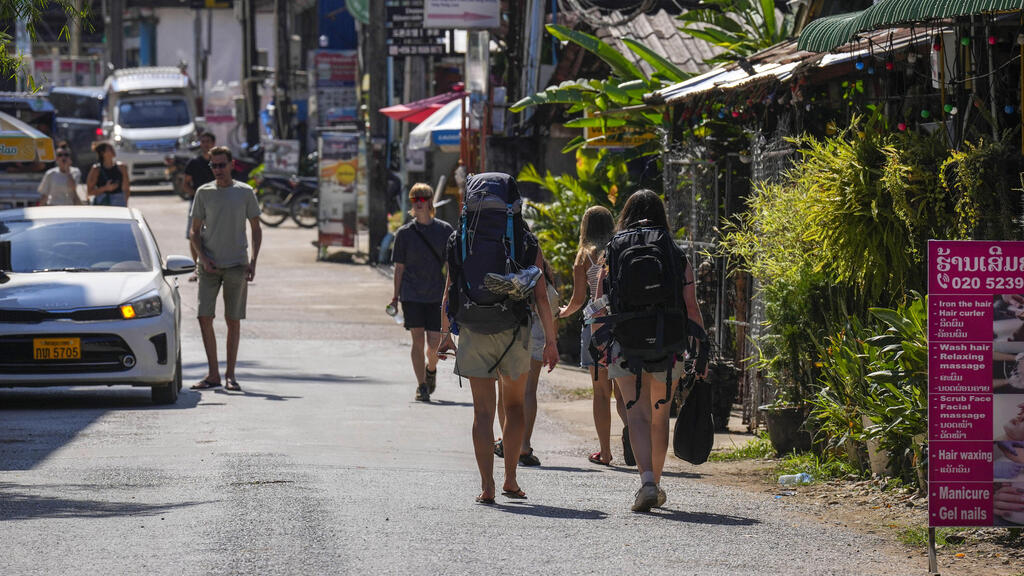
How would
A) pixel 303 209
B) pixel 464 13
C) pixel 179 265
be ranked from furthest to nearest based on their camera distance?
1. pixel 303 209
2. pixel 464 13
3. pixel 179 265

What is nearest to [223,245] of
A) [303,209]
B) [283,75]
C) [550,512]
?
[550,512]

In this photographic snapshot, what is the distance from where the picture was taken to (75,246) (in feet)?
42.9

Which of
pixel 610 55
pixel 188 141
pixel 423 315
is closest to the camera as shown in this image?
pixel 423 315

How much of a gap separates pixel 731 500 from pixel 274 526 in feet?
9.29

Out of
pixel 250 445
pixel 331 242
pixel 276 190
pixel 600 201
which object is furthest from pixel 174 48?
pixel 250 445

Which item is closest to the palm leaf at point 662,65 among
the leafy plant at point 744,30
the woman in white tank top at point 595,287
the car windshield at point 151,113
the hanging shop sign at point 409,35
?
the leafy plant at point 744,30

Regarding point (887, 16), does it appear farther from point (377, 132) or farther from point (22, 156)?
point (377, 132)

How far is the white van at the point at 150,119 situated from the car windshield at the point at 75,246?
2786cm

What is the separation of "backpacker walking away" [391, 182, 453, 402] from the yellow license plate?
8.90ft

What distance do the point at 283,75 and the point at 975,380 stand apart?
3399 centimetres

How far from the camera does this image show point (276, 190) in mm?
33625

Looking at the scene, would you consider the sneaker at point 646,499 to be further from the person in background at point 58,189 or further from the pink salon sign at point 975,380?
the person in background at point 58,189

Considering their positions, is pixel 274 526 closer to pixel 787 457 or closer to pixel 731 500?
pixel 731 500

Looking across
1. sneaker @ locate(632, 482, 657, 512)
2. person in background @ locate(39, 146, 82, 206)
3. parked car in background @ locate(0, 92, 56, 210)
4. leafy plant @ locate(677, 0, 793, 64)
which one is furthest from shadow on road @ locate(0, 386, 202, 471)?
person in background @ locate(39, 146, 82, 206)
